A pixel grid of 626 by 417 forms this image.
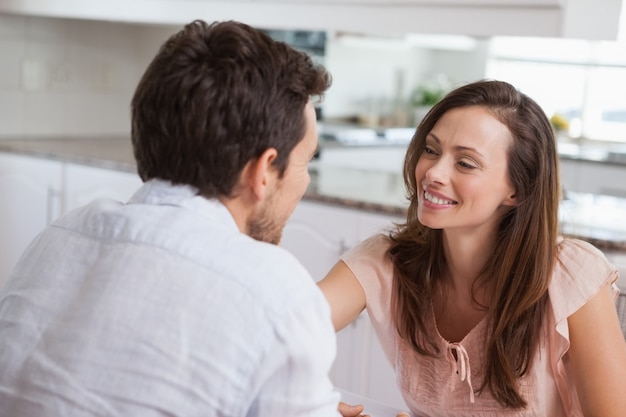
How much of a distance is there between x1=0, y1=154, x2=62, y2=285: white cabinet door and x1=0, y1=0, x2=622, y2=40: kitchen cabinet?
1.99ft

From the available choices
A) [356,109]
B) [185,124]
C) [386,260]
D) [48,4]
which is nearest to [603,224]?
[386,260]

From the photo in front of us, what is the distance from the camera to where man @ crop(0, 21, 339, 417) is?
97 centimetres

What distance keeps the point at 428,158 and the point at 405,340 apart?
1.07 feet

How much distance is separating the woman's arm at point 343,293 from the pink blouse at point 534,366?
0.10 metres

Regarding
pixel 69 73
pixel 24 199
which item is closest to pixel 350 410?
pixel 24 199

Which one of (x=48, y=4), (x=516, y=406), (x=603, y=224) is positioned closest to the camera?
(x=516, y=406)

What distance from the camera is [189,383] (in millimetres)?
966

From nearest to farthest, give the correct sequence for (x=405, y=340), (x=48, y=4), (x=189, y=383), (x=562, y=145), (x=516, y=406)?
(x=189, y=383) → (x=516, y=406) → (x=405, y=340) → (x=48, y=4) → (x=562, y=145)

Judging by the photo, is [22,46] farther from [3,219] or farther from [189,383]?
[189,383]

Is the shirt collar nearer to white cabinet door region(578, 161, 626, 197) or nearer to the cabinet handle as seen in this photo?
the cabinet handle

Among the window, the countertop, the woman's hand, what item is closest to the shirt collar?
the woman's hand

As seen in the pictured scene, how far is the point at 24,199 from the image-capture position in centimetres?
368

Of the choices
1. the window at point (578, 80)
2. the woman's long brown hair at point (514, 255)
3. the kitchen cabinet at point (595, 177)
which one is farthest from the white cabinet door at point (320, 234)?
the window at point (578, 80)

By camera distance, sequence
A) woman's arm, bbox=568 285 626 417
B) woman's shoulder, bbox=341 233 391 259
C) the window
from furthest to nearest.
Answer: the window → woman's shoulder, bbox=341 233 391 259 → woman's arm, bbox=568 285 626 417
